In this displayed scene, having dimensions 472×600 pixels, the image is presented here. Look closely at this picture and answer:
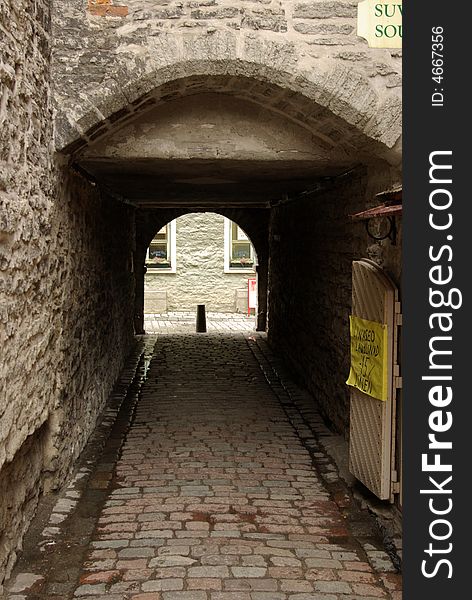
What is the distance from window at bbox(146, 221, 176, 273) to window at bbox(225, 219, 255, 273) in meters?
1.63

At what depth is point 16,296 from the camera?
401 cm

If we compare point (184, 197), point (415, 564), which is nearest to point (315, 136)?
point (415, 564)

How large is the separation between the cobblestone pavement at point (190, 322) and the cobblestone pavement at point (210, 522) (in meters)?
8.29

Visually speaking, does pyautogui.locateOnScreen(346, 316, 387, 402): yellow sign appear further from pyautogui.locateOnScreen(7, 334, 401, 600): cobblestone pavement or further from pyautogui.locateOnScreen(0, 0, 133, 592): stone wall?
pyautogui.locateOnScreen(0, 0, 133, 592): stone wall

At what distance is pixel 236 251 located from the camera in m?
21.4

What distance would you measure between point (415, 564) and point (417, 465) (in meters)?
0.45

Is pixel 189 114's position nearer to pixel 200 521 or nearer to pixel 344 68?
pixel 344 68

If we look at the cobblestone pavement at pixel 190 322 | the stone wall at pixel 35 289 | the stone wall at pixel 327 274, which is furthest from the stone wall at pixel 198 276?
the stone wall at pixel 35 289

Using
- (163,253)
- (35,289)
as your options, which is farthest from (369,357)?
(163,253)

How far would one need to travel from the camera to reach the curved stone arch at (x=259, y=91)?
482 centimetres

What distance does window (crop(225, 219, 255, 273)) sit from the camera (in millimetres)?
21188

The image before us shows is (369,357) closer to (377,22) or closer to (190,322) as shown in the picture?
(377,22)

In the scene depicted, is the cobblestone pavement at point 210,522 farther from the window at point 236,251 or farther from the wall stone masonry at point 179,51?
the window at point 236,251

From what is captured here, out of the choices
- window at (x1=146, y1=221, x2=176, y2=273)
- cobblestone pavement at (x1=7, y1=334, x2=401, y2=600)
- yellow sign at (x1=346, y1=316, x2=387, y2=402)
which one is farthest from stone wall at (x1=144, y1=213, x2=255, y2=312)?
yellow sign at (x1=346, y1=316, x2=387, y2=402)
